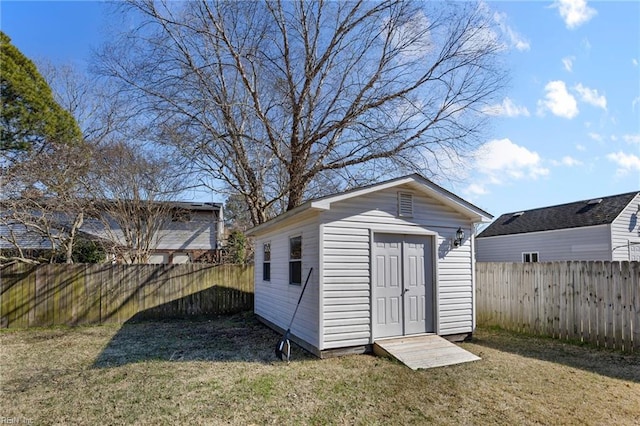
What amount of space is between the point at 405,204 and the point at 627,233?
15.1 m

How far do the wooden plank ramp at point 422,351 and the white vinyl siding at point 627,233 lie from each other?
1371 cm

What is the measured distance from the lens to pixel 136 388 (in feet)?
15.3

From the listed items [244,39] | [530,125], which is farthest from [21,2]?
[530,125]

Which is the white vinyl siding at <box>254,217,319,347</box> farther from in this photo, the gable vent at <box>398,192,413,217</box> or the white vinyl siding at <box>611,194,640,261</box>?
the white vinyl siding at <box>611,194,640,261</box>

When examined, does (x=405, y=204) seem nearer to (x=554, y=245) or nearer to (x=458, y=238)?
(x=458, y=238)

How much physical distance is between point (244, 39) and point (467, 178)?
8.08 metres

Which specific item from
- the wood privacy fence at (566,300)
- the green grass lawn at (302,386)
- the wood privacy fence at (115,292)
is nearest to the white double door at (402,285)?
the green grass lawn at (302,386)

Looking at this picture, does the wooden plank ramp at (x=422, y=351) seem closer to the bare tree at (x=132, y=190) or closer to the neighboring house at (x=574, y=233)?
the bare tree at (x=132, y=190)

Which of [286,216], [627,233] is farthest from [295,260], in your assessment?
[627,233]

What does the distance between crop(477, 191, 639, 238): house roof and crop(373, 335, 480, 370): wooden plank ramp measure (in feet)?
45.7

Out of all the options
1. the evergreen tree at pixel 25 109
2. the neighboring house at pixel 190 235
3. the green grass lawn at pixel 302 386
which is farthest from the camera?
the neighboring house at pixel 190 235

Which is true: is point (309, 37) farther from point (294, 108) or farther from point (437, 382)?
point (437, 382)

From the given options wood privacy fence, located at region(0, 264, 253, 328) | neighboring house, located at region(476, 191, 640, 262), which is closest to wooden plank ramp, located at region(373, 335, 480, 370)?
wood privacy fence, located at region(0, 264, 253, 328)

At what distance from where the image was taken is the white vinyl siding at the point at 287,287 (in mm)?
6184
